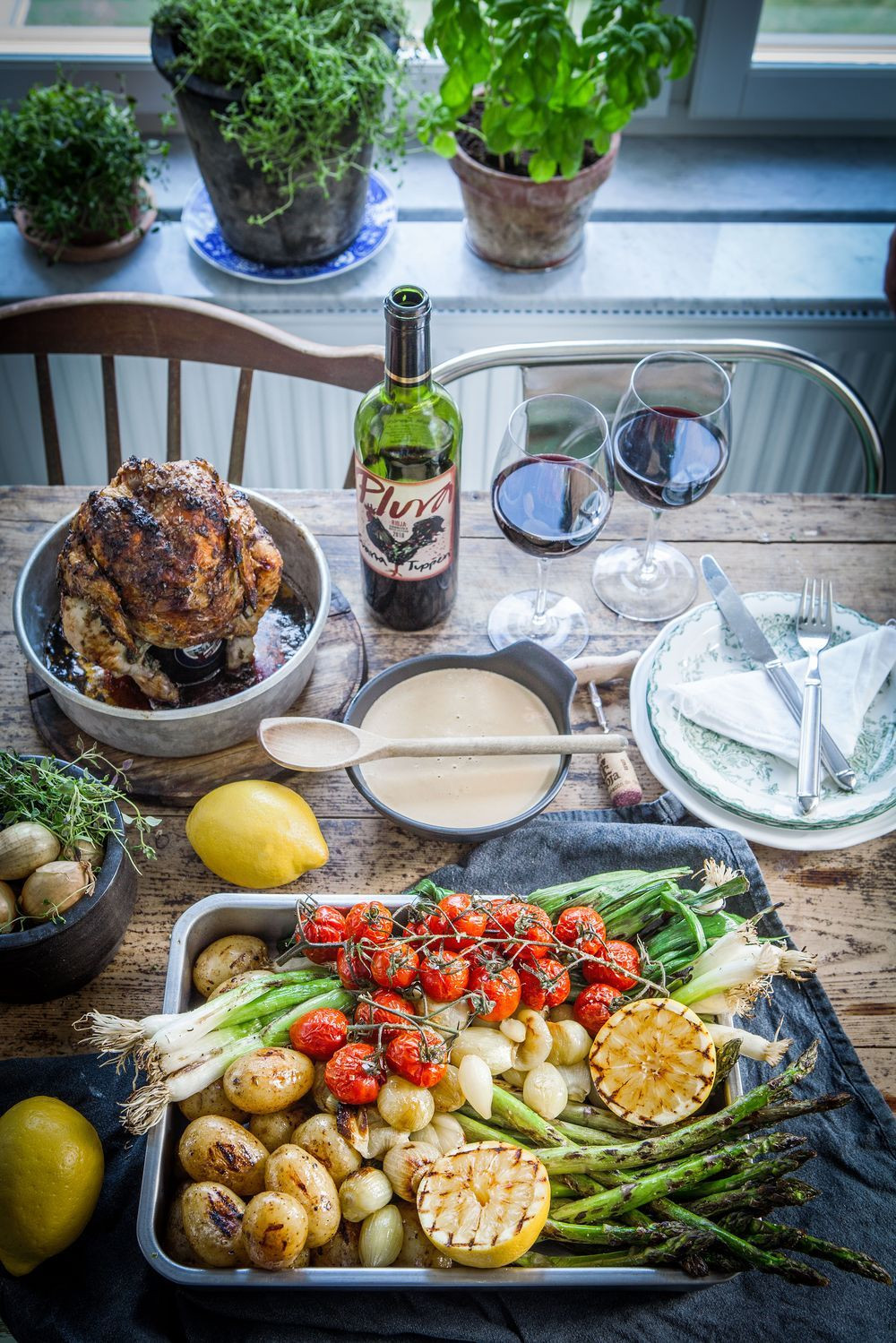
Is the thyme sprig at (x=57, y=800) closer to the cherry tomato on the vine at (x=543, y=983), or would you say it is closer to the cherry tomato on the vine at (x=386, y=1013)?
the cherry tomato on the vine at (x=386, y=1013)

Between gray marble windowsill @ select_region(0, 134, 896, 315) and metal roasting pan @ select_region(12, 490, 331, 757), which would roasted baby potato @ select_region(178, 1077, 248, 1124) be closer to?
metal roasting pan @ select_region(12, 490, 331, 757)

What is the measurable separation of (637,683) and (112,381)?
3.24 feet

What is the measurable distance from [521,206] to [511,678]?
114cm

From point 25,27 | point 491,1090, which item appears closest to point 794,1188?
point 491,1090

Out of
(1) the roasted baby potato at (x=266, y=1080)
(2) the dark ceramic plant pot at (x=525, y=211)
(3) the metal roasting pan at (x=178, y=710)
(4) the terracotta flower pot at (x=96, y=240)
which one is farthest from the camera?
(4) the terracotta flower pot at (x=96, y=240)

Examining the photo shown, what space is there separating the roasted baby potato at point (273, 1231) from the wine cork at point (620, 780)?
570 mm

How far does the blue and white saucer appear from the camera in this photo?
2.12 metres

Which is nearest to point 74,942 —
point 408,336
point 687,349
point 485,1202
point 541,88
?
point 485,1202

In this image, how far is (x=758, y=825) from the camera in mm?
1174

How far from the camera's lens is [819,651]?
1.30 m

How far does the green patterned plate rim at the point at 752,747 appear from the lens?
1.17 metres

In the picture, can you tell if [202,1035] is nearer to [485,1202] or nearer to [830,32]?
[485,1202]

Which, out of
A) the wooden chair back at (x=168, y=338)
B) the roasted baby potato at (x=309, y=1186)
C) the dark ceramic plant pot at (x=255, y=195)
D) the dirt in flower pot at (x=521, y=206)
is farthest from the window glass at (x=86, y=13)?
the roasted baby potato at (x=309, y=1186)

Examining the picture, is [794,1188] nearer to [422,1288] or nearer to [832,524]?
[422,1288]
